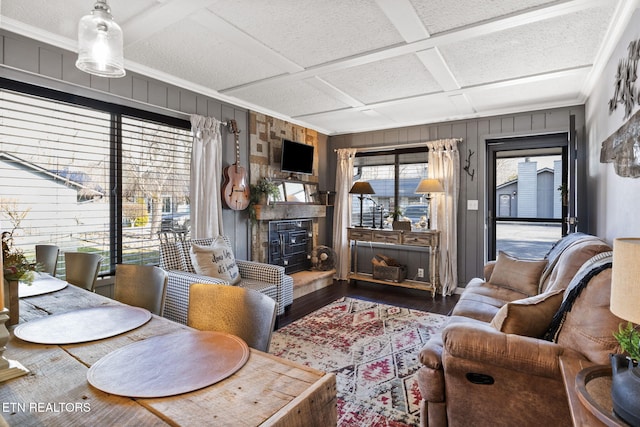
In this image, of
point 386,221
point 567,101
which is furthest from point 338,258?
point 567,101

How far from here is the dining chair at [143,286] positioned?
1.76 m

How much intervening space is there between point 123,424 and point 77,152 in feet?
8.81

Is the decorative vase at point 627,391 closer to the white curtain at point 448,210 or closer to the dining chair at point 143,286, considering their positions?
the dining chair at point 143,286

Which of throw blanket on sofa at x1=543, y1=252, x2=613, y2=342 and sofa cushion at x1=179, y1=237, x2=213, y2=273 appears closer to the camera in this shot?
throw blanket on sofa at x1=543, y1=252, x2=613, y2=342

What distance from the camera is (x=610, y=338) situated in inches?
50.8

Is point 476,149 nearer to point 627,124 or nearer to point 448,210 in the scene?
point 448,210

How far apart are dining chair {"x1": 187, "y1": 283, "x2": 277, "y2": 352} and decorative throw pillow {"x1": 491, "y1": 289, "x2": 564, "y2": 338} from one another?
1.12 m

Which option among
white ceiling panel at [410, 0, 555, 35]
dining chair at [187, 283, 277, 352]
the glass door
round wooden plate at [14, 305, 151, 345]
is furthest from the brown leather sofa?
the glass door

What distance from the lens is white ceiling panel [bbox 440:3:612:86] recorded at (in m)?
2.20

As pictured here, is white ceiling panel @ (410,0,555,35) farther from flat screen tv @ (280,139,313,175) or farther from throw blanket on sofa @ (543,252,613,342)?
flat screen tv @ (280,139,313,175)

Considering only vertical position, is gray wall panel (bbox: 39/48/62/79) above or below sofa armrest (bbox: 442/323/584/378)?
above

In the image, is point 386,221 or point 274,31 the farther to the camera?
point 386,221

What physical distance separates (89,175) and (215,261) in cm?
126

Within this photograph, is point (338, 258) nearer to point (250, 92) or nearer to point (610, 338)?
point (250, 92)
